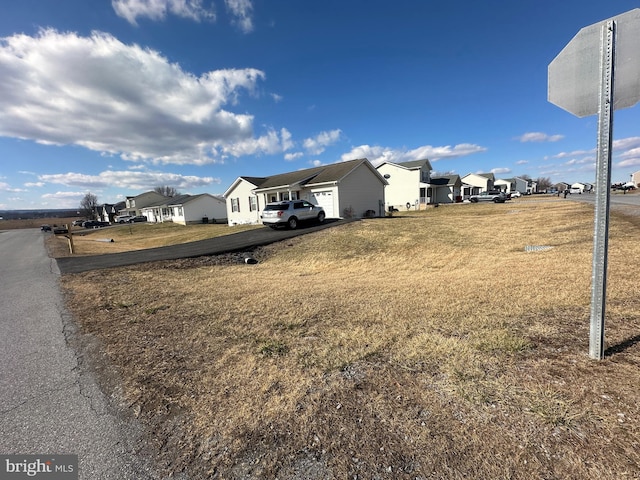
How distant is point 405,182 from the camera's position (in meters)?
41.7

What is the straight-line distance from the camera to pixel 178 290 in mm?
7129

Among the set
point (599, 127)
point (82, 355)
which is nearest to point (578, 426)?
point (599, 127)

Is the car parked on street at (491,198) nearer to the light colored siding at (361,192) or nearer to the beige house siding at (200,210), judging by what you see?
the light colored siding at (361,192)

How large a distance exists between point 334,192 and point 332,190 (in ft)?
0.88

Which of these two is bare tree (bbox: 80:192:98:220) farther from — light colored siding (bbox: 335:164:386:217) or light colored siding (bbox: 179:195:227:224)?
light colored siding (bbox: 335:164:386:217)

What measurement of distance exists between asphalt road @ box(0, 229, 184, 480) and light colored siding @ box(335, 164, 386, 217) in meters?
19.6

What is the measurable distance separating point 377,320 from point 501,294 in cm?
247

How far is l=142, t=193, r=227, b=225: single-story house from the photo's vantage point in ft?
161

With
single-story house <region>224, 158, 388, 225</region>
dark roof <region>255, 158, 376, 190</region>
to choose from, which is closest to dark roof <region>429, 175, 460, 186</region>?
single-story house <region>224, 158, 388, 225</region>

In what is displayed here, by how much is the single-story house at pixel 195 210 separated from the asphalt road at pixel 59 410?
155 ft

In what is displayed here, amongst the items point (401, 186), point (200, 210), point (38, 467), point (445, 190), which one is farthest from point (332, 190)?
point (200, 210)

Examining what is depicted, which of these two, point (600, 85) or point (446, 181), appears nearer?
point (600, 85)

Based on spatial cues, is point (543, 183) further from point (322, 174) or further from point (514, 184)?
point (322, 174)

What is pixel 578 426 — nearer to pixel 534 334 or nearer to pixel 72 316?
pixel 534 334
